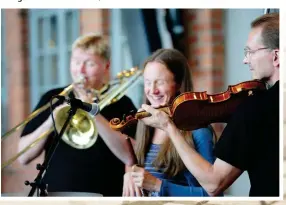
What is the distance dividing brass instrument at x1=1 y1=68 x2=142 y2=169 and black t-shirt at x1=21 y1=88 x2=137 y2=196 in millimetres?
40

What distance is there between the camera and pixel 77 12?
3.72m

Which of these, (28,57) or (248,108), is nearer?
(248,108)

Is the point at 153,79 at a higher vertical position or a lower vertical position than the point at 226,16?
lower

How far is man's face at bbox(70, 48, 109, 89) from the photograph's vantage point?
374 cm

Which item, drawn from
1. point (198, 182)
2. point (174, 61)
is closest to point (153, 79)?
point (174, 61)

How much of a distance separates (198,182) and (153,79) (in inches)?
25.4

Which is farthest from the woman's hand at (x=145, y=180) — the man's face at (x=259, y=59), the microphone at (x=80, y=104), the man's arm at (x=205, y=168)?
the man's face at (x=259, y=59)

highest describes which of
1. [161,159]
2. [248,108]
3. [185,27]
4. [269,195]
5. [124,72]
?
[185,27]

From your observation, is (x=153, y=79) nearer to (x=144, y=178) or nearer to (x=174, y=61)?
(x=174, y=61)

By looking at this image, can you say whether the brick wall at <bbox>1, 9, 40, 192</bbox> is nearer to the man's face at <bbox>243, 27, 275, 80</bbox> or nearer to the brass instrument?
the brass instrument

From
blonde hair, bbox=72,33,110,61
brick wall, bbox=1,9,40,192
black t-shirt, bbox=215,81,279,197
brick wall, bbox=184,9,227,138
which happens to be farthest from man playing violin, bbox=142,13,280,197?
brick wall, bbox=1,9,40,192

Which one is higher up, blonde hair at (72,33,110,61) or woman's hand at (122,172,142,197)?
blonde hair at (72,33,110,61)

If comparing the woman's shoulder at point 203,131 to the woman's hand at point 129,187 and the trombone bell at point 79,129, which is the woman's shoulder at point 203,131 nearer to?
the woman's hand at point 129,187

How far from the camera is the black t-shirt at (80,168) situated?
3744 millimetres
